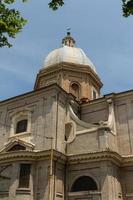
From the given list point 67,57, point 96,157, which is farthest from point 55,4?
point 67,57

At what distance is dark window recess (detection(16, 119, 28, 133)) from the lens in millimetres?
23719

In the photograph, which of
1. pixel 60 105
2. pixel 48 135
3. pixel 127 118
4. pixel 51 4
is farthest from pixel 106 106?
pixel 51 4

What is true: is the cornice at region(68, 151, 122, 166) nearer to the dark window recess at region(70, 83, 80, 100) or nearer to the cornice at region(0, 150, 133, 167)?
the cornice at region(0, 150, 133, 167)

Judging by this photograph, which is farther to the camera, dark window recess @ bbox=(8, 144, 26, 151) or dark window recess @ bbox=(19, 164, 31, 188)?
dark window recess @ bbox=(8, 144, 26, 151)

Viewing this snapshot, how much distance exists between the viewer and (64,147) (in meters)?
21.9

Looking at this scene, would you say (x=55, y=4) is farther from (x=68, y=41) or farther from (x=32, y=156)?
(x=68, y=41)

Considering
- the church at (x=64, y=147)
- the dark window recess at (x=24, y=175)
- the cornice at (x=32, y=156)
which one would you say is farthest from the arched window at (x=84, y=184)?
the dark window recess at (x=24, y=175)

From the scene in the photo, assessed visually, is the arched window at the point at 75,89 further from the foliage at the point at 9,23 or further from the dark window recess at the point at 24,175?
the foliage at the point at 9,23

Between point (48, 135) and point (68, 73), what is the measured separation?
35.4 ft

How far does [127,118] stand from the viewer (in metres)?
23.5

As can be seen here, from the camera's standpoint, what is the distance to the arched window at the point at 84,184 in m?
19.8

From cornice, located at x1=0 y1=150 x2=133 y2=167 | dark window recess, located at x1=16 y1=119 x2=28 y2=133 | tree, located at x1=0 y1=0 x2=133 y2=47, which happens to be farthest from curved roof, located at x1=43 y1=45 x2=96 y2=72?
tree, located at x1=0 y1=0 x2=133 y2=47

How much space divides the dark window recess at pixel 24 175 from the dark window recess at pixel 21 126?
398 cm

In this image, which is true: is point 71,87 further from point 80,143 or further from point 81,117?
point 80,143
